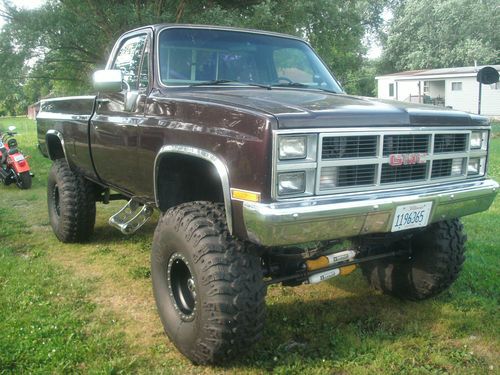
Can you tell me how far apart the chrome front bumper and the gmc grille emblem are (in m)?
0.16

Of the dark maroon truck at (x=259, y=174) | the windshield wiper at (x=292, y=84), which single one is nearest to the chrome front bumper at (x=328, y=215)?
the dark maroon truck at (x=259, y=174)

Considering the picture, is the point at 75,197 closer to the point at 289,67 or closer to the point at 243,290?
the point at 289,67

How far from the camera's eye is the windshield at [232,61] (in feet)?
12.8

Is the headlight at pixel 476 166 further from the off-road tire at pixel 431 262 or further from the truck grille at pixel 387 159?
the off-road tire at pixel 431 262

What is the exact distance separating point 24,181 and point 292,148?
25.1ft

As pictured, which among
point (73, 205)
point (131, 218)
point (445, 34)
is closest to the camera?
point (131, 218)

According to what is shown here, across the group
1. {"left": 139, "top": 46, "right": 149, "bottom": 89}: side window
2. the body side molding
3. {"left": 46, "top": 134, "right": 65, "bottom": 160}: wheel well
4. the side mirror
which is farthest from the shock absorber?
{"left": 46, "top": 134, "right": 65, "bottom": 160}: wheel well

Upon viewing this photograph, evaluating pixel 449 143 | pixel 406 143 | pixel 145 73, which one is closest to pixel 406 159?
pixel 406 143

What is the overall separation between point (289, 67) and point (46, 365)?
Result: 2.79 metres

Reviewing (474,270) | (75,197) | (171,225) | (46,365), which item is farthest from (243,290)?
(75,197)

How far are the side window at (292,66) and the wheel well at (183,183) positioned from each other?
1161 millimetres

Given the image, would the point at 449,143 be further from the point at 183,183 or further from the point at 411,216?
the point at 183,183

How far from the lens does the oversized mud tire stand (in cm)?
288

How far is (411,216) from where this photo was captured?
3023 millimetres
